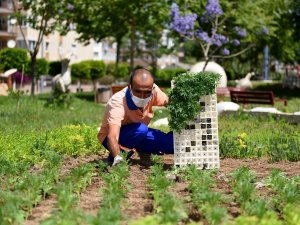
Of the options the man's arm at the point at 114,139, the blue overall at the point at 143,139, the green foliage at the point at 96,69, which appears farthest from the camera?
the green foliage at the point at 96,69

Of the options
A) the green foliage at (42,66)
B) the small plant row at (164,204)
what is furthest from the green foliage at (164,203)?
the green foliage at (42,66)

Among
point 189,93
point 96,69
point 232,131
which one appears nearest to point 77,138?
point 189,93

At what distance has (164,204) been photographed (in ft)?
16.5

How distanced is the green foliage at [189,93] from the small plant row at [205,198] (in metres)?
0.73

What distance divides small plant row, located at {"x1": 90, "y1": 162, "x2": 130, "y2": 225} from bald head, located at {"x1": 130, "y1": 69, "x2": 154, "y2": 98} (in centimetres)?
94

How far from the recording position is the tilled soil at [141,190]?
18.1 ft

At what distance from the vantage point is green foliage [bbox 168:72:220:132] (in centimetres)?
750

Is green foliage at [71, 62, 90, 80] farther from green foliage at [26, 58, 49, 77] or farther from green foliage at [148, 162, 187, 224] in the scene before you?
green foliage at [148, 162, 187, 224]

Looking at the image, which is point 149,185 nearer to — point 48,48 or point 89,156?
point 89,156

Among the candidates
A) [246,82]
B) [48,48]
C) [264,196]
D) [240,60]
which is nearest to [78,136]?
[264,196]

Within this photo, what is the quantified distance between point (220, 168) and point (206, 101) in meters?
0.98

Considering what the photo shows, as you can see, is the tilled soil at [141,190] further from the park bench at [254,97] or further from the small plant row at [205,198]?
the park bench at [254,97]

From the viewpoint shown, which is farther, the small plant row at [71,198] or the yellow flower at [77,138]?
the yellow flower at [77,138]

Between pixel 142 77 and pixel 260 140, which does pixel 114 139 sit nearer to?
pixel 142 77
